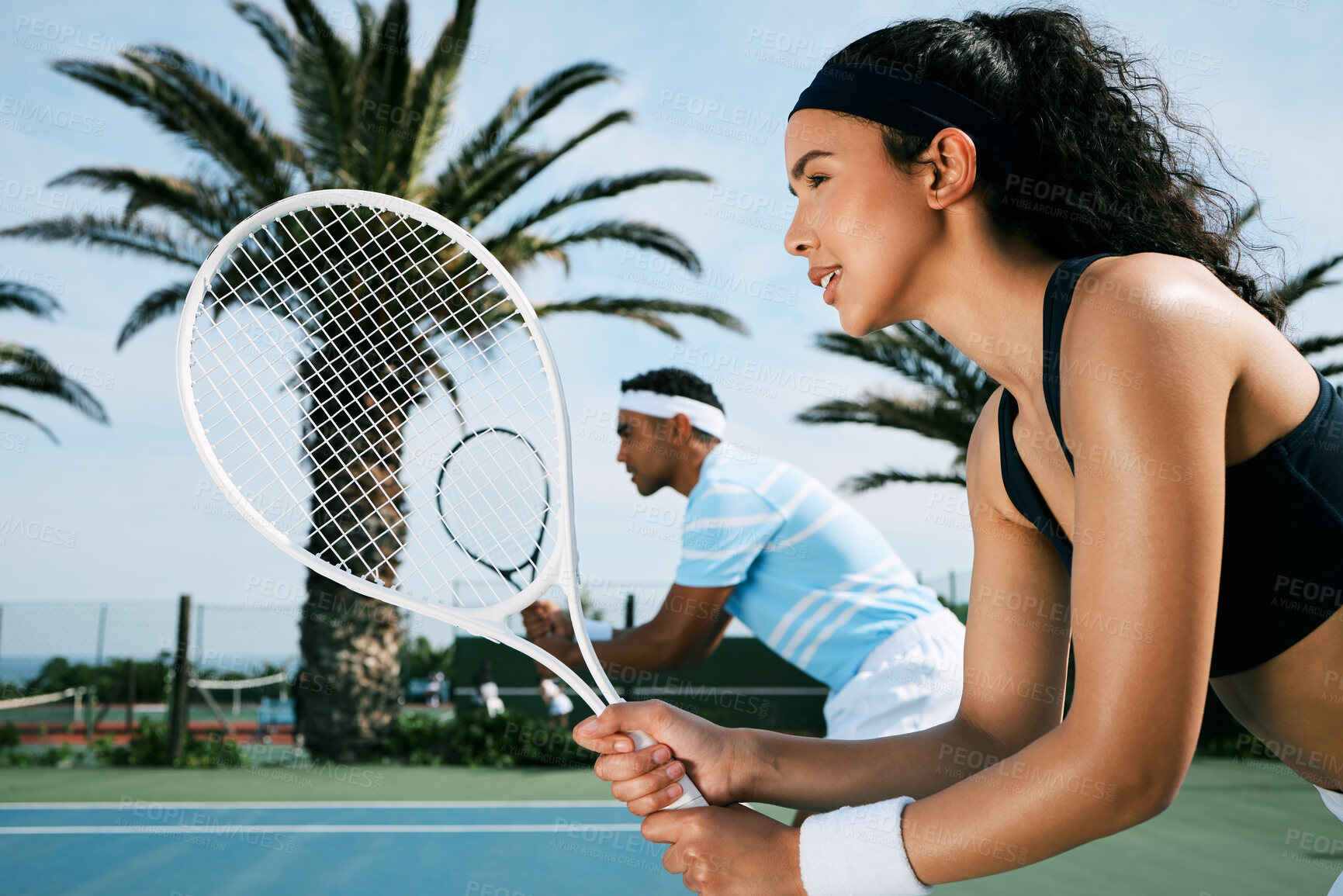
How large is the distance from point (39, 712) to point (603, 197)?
27.7 ft

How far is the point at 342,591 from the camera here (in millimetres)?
9766

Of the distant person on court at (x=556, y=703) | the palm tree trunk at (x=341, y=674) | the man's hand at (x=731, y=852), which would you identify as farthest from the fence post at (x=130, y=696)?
the man's hand at (x=731, y=852)

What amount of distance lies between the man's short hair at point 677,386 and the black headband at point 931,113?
263cm

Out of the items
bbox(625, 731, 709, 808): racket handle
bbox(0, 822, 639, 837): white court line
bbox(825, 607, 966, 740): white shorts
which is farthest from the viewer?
bbox(0, 822, 639, 837): white court line

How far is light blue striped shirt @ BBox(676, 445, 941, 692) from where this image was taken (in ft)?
8.84

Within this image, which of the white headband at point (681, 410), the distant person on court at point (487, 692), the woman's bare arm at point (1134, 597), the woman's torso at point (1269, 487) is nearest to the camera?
the woman's bare arm at point (1134, 597)

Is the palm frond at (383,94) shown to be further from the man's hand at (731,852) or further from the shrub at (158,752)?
the man's hand at (731,852)

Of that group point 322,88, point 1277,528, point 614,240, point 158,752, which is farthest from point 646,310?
point 1277,528

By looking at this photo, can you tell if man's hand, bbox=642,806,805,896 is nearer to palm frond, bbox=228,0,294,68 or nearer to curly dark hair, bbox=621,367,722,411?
curly dark hair, bbox=621,367,722,411

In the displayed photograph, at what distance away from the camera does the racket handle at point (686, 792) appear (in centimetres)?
142

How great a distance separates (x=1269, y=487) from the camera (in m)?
1.11

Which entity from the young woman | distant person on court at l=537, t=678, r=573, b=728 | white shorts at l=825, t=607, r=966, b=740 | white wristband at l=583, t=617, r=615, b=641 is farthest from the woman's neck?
distant person on court at l=537, t=678, r=573, b=728

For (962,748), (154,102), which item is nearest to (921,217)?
(962,748)

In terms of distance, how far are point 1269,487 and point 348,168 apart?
9.40 m
